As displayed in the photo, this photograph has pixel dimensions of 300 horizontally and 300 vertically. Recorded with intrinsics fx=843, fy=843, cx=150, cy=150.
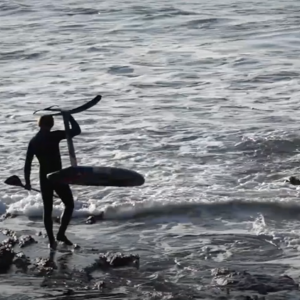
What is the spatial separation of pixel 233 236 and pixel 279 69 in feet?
48.4

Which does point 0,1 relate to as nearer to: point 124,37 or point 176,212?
point 124,37

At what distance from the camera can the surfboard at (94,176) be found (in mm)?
10094

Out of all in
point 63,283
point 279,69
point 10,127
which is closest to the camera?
point 63,283

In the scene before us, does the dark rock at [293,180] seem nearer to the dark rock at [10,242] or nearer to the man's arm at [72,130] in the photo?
the man's arm at [72,130]

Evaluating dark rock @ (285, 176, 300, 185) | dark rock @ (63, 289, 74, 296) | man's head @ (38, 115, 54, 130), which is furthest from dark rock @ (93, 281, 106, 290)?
dark rock @ (285, 176, 300, 185)

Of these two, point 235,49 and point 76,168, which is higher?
point 76,168

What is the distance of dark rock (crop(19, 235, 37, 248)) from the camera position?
416 inches

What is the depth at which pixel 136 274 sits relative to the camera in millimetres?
9453

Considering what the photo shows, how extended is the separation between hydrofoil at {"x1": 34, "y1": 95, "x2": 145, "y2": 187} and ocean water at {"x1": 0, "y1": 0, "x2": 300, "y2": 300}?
0.87m

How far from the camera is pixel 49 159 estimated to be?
10.4 metres

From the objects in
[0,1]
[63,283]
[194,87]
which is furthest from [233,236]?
[0,1]

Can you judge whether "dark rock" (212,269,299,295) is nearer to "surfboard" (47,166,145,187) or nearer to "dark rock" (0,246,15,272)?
"surfboard" (47,166,145,187)

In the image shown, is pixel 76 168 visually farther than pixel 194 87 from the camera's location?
No

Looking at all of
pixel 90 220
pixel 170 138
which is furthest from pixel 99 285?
pixel 170 138
